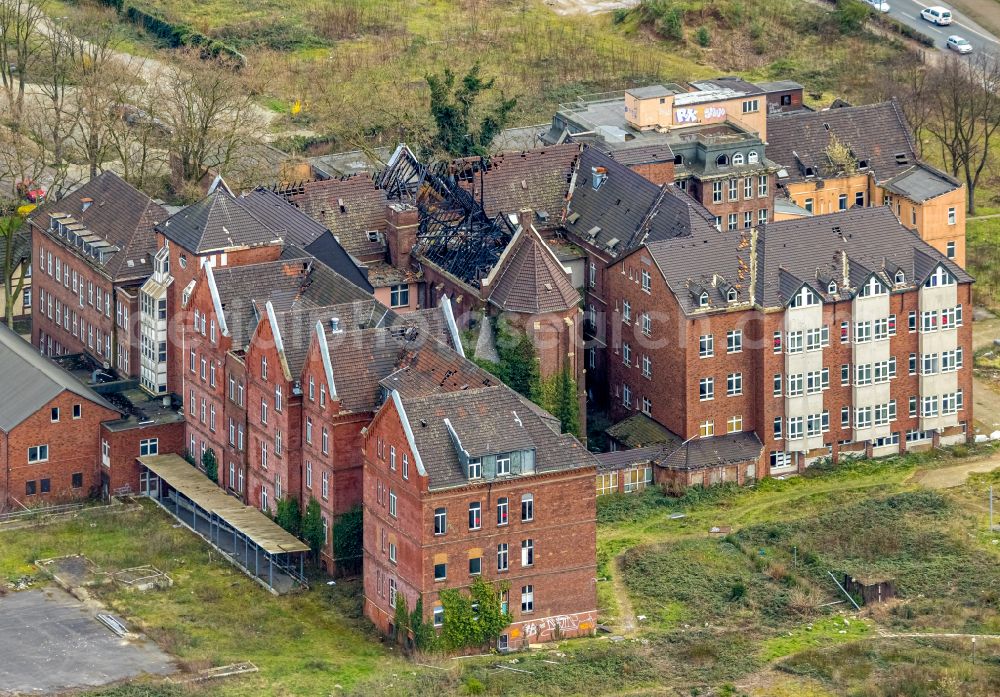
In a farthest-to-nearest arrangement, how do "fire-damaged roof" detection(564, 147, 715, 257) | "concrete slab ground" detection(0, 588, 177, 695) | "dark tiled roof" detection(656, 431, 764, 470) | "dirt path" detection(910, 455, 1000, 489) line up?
"fire-damaged roof" detection(564, 147, 715, 257) < "dirt path" detection(910, 455, 1000, 489) < "dark tiled roof" detection(656, 431, 764, 470) < "concrete slab ground" detection(0, 588, 177, 695)

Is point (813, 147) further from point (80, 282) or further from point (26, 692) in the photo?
point (26, 692)

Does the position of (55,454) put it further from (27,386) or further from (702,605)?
(702,605)

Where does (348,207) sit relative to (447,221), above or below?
above

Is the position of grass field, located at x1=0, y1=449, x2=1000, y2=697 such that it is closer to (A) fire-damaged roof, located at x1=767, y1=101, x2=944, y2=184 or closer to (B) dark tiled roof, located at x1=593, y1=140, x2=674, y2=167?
(B) dark tiled roof, located at x1=593, y1=140, x2=674, y2=167

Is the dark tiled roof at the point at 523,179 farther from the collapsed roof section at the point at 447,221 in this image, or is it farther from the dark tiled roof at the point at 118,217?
the dark tiled roof at the point at 118,217

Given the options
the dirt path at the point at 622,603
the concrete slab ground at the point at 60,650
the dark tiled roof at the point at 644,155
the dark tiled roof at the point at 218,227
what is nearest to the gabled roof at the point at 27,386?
the dark tiled roof at the point at 218,227

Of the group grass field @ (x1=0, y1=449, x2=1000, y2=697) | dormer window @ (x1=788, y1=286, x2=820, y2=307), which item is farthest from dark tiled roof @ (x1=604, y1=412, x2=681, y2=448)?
dormer window @ (x1=788, y1=286, x2=820, y2=307)

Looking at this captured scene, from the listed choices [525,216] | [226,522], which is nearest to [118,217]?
[525,216]
